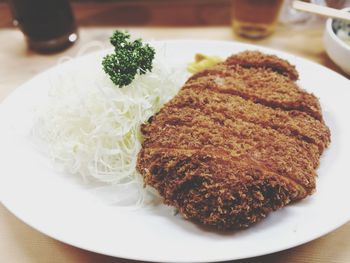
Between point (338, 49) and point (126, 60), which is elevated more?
point (126, 60)

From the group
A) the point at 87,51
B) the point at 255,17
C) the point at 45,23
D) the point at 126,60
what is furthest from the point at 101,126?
the point at 255,17

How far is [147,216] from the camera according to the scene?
148 cm

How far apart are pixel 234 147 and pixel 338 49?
1.42 meters

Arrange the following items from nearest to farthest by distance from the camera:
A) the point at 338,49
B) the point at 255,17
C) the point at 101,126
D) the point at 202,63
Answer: the point at 101,126, the point at 202,63, the point at 338,49, the point at 255,17

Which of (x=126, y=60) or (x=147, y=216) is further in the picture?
(x=126, y=60)

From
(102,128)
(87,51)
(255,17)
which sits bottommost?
(87,51)

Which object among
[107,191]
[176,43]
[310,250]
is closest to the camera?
[310,250]

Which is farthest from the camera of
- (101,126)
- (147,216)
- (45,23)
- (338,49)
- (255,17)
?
(255,17)

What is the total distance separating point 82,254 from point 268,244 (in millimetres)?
747

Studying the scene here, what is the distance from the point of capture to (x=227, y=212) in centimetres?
135

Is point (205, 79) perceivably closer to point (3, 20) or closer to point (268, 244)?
point (268, 244)

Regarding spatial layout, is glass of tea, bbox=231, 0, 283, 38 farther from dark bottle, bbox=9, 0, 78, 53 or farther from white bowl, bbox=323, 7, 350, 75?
dark bottle, bbox=9, 0, 78, 53

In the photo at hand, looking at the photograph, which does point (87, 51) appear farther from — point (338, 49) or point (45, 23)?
point (338, 49)

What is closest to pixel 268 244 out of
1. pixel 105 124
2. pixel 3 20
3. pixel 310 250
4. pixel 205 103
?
pixel 310 250
